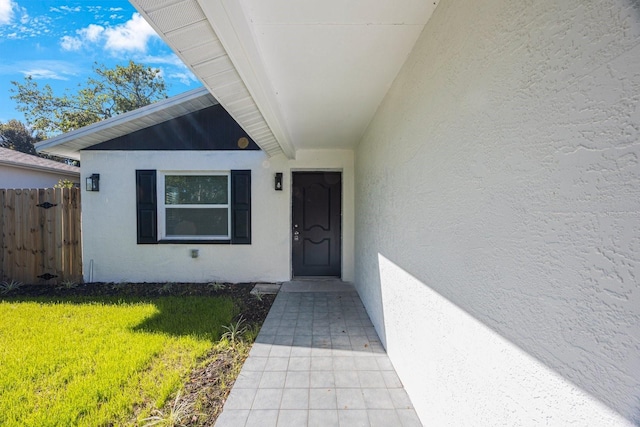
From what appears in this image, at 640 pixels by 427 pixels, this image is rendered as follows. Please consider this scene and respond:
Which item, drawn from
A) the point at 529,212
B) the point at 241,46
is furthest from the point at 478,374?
the point at 241,46

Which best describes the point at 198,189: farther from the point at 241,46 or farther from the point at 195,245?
the point at 241,46

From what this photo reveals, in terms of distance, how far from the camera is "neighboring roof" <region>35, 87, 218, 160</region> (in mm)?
4879

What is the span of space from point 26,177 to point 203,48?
1051 cm

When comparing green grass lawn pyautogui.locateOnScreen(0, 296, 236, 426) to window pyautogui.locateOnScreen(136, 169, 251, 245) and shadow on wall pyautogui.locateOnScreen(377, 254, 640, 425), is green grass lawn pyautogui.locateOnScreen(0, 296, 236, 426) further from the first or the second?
shadow on wall pyautogui.locateOnScreen(377, 254, 640, 425)

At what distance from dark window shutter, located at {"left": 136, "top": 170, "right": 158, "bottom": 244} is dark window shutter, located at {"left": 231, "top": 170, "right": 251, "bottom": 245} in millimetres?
1527

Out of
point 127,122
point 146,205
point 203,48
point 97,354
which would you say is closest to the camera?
point 203,48

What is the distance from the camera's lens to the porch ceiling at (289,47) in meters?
1.54

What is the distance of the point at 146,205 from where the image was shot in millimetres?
5379

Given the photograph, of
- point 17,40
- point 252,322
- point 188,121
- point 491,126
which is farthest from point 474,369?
point 17,40

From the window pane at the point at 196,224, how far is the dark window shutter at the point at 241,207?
266mm

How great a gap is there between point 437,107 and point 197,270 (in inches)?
205

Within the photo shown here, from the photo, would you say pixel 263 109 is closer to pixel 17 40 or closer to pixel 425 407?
pixel 425 407

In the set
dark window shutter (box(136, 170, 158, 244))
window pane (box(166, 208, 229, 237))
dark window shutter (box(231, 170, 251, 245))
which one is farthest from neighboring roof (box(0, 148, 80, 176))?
dark window shutter (box(231, 170, 251, 245))

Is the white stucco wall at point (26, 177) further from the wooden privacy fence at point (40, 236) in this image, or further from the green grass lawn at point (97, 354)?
the green grass lawn at point (97, 354)
